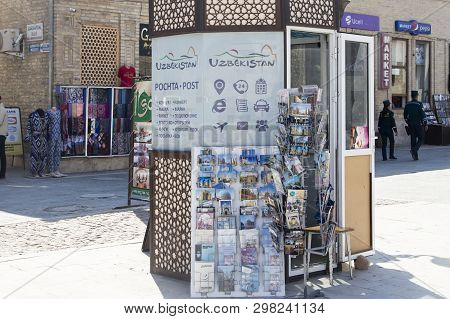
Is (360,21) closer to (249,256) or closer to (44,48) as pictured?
(44,48)

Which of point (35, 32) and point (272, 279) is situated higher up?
point (35, 32)

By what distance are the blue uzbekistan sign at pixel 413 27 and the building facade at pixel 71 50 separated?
10899 mm

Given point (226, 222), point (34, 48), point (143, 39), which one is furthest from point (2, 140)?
point (226, 222)

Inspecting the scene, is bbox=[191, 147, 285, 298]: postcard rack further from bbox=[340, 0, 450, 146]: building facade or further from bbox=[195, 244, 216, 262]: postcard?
bbox=[340, 0, 450, 146]: building facade

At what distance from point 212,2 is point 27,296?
312cm

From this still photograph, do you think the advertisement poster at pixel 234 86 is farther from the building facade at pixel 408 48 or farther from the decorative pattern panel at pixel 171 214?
the building facade at pixel 408 48

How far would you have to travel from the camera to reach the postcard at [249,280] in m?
5.89

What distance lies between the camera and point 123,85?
17703mm

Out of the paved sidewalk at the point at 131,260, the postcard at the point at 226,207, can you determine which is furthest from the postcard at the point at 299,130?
the paved sidewalk at the point at 131,260

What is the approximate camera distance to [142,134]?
9.91m

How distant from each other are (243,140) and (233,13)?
3.82 feet

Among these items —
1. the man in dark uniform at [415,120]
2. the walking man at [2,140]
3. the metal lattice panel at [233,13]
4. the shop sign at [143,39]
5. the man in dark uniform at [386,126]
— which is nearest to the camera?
the metal lattice panel at [233,13]

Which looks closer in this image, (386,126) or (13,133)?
(13,133)

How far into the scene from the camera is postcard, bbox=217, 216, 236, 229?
5.94 metres
